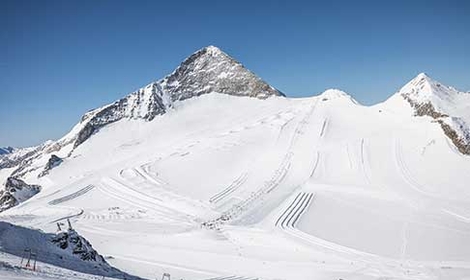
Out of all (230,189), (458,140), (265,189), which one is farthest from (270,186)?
(458,140)

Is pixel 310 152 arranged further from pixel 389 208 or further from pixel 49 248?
pixel 49 248

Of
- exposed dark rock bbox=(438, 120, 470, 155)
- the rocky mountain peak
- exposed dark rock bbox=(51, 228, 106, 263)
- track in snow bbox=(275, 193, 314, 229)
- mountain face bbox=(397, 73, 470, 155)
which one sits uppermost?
the rocky mountain peak

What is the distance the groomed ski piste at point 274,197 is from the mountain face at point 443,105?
116 centimetres

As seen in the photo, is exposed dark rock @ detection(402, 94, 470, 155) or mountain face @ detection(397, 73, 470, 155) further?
mountain face @ detection(397, 73, 470, 155)

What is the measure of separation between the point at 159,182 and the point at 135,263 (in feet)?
75.3

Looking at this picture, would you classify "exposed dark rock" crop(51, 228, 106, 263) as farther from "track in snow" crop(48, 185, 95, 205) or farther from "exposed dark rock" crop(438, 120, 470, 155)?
"exposed dark rock" crop(438, 120, 470, 155)

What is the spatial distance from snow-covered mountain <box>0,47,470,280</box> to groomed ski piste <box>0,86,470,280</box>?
0.56ft

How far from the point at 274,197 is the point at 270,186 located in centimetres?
337

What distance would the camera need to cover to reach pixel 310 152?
168 ft

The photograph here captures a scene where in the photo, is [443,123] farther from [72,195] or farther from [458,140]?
[72,195]

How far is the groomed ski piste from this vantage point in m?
24.8

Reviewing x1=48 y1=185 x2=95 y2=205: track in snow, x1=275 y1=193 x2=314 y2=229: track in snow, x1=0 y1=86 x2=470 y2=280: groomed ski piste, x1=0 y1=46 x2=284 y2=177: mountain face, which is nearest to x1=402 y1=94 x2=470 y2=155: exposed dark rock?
x1=0 y1=86 x2=470 y2=280: groomed ski piste

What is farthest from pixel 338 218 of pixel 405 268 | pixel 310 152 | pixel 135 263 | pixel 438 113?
pixel 438 113

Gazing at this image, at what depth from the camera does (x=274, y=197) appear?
128 ft
